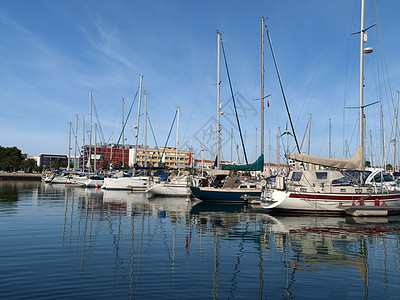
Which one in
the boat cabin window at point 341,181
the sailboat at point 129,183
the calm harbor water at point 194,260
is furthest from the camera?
the sailboat at point 129,183

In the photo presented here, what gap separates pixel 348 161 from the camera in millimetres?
25062

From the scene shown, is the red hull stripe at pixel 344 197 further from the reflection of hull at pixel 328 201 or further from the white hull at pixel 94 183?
the white hull at pixel 94 183

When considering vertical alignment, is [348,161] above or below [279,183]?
above

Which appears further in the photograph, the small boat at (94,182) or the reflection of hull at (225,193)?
the small boat at (94,182)

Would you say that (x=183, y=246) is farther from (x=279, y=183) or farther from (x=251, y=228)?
(x=279, y=183)

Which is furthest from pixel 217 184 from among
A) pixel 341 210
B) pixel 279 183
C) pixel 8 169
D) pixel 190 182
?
pixel 8 169

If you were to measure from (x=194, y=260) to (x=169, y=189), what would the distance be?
32925 millimetres

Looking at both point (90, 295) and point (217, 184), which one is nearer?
point (90, 295)

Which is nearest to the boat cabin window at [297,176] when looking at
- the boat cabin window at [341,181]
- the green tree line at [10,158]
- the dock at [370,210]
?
the boat cabin window at [341,181]

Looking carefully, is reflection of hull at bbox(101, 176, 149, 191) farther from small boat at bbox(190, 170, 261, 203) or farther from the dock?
the dock

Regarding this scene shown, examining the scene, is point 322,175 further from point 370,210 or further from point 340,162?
point 370,210

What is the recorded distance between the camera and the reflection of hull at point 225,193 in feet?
111

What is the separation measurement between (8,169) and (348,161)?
463ft

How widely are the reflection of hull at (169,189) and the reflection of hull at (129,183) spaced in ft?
27.9
